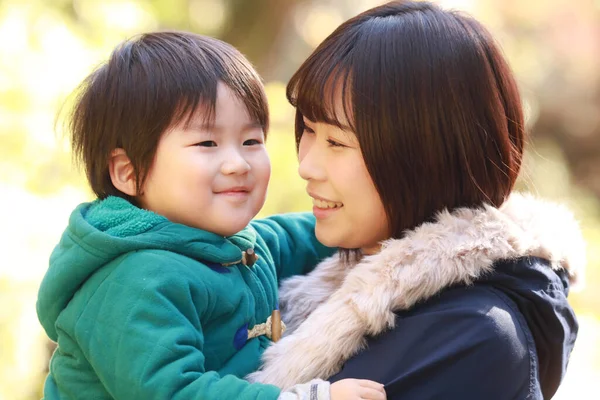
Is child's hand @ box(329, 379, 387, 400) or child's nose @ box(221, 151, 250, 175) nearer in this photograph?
child's hand @ box(329, 379, 387, 400)

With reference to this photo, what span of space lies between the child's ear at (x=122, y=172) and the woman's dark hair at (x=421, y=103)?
16.7 inches

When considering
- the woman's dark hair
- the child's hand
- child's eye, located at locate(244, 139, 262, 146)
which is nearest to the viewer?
the child's hand

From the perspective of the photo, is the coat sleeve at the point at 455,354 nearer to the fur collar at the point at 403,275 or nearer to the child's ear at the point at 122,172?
the fur collar at the point at 403,275

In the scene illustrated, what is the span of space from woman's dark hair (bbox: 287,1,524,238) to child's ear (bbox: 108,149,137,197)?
425 mm

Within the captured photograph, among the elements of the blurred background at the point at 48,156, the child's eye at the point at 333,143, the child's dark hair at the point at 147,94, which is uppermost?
the child's dark hair at the point at 147,94

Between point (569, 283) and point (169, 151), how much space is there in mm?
944

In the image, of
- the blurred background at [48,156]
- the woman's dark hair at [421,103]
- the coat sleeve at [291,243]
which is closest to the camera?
the woman's dark hair at [421,103]

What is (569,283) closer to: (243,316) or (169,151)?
(243,316)

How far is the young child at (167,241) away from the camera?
56.4 inches

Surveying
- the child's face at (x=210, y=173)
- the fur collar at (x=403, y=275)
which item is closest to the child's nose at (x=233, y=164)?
the child's face at (x=210, y=173)

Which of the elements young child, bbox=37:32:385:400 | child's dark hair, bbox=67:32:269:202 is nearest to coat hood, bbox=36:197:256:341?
young child, bbox=37:32:385:400

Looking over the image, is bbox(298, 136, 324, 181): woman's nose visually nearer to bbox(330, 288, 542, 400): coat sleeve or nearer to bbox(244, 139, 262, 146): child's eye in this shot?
bbox(244, 139, 262, 146): child's eye

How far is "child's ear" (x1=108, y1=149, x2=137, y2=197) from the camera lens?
1695 mm

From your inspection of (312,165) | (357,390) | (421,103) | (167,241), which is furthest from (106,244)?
(421,103)
